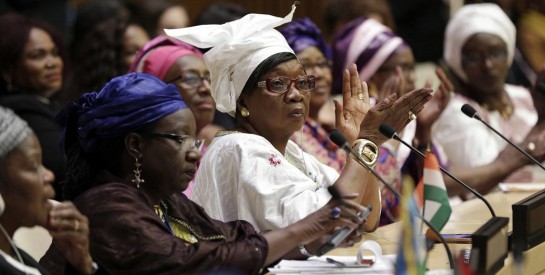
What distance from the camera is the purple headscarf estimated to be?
7180 mm

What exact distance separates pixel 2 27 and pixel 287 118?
8.91 ft

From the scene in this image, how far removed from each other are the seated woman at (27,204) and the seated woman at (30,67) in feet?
9.86

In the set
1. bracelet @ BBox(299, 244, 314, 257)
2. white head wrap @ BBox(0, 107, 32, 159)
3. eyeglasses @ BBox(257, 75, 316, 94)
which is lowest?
bracelet @ BBox(299, 244, 314, 257)

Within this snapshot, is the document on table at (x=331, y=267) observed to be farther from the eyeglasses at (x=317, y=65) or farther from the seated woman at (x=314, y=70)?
the eyeglasses at (x=317, y=65)

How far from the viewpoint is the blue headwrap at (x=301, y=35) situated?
645 centimetres

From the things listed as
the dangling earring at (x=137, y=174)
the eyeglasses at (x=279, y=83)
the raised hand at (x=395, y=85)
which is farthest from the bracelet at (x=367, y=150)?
the raised hand at (x=395, y=85)

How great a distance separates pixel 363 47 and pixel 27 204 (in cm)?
404

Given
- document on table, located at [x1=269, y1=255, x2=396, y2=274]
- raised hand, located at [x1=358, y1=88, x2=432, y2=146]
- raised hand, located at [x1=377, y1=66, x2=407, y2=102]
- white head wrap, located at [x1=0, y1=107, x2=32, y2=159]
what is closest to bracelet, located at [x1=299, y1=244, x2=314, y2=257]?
document on table, located at [x1=269, y1=255, x2=396, y2=274]

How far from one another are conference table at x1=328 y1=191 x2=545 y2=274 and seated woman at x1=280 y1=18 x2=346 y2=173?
82cm

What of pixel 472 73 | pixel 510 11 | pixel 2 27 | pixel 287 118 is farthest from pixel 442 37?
pixel 287 118

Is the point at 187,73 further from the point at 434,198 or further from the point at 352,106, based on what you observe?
the point at 434,198

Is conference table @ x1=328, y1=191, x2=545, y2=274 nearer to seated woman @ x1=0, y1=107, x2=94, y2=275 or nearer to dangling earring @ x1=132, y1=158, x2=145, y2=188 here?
dangling earring @ x1=132, y1=158, x2=145, y2=188

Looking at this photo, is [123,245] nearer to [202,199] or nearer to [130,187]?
[130,187]

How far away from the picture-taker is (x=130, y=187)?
3.95 metres
